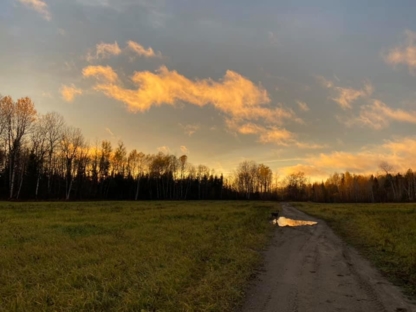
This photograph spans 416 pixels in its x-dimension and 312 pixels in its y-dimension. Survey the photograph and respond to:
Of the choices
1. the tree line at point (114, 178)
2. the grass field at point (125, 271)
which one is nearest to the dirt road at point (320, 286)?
the grass field at point (125, 271)

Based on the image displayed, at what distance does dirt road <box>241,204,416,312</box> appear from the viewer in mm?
7090

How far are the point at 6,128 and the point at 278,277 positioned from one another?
2606 inches

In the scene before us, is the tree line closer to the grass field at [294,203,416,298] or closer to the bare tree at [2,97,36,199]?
the bare tree at [2,97,36,199]

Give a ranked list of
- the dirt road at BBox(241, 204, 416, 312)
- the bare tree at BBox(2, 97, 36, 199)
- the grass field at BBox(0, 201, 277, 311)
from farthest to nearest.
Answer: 1. the bare tree at BBox(2, 97, 36, 199)
2. the grass field at BBox(0, 201, 277, 311)
3. the dirt road at BBox(241, 204, 416, 312)

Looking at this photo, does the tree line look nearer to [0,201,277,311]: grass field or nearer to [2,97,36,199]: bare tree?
[2,97,36,199]: bare tree

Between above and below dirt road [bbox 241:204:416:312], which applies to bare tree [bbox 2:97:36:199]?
above

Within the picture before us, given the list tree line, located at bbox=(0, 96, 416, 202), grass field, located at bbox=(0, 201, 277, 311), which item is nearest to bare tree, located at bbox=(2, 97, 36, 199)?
tree line, located at bbox=(0, 96, 416, 202)

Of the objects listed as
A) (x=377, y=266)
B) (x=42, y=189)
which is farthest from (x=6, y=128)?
(x=377, y=266)

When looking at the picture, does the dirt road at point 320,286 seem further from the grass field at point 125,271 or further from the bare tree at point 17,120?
the bare tree at point 17,120

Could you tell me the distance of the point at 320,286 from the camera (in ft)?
28.2

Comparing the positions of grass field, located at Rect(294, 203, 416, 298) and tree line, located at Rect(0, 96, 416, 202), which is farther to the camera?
tree line, located at Rect(0, 96, 416, 202)

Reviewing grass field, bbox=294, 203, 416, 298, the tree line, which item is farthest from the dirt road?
the tree line

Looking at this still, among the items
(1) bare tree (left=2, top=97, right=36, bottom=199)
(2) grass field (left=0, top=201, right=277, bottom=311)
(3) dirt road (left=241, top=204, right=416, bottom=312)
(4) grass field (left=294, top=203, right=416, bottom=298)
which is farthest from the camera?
(1) bare tree (left=2, top=97, right=36, bottom=199)

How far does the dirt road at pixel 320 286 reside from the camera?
709 cm
